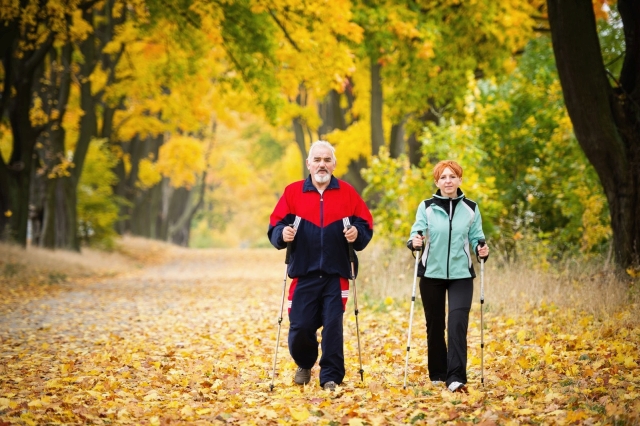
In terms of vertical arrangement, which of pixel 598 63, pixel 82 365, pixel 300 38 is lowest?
pixel 82 365

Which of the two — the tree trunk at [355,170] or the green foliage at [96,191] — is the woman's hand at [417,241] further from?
the green foliage at [96,191]

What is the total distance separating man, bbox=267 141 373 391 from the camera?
680 centimetres

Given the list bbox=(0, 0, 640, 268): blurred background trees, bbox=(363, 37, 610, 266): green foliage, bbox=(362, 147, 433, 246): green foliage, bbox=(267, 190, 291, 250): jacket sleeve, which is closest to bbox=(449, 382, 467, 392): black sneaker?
bbox=(267, 190, 291, 250): jacket sleeve

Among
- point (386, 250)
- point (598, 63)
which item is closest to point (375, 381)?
point (598, 63)

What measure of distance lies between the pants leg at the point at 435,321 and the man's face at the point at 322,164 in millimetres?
1113

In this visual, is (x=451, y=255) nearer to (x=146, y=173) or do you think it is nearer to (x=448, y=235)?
(x=448, y=235)

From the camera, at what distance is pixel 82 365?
8398 mm

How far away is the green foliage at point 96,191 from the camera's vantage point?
2659 centimetres

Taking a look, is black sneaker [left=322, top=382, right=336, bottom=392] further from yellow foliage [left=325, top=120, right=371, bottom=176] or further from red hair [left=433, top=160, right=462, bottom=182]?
yellow foliage [left=325, top=120, right=371, bottom=176]

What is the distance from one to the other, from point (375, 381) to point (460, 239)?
1.50 meters

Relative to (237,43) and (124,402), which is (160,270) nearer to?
(237,43)

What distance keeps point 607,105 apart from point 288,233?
5627 mm

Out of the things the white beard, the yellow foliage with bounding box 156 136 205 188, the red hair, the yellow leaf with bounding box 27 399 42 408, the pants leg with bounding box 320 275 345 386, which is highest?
the yellow foliage with bounding box 156 136 205 188

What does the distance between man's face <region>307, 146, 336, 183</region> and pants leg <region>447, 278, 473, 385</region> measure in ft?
4.35
